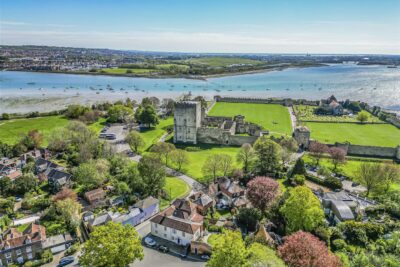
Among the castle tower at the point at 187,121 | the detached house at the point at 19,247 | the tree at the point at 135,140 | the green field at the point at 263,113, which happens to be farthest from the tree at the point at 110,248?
the green field at the point at 263,113

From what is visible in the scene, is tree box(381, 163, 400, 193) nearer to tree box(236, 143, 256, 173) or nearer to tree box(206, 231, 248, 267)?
tree box(236, 143, 256, 173)

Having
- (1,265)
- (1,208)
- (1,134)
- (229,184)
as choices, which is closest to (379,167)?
(229,184)

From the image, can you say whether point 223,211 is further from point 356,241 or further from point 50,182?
point 50,182

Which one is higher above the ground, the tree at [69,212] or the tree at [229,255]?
the tree at [229,255]

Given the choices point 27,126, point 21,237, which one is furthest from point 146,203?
point 27,126

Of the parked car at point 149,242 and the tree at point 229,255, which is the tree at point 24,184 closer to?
the parked car at point 149,242

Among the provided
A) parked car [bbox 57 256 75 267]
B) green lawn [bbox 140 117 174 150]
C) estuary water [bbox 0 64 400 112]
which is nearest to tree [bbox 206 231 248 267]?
parked car [bbox 57 256 75 267]
